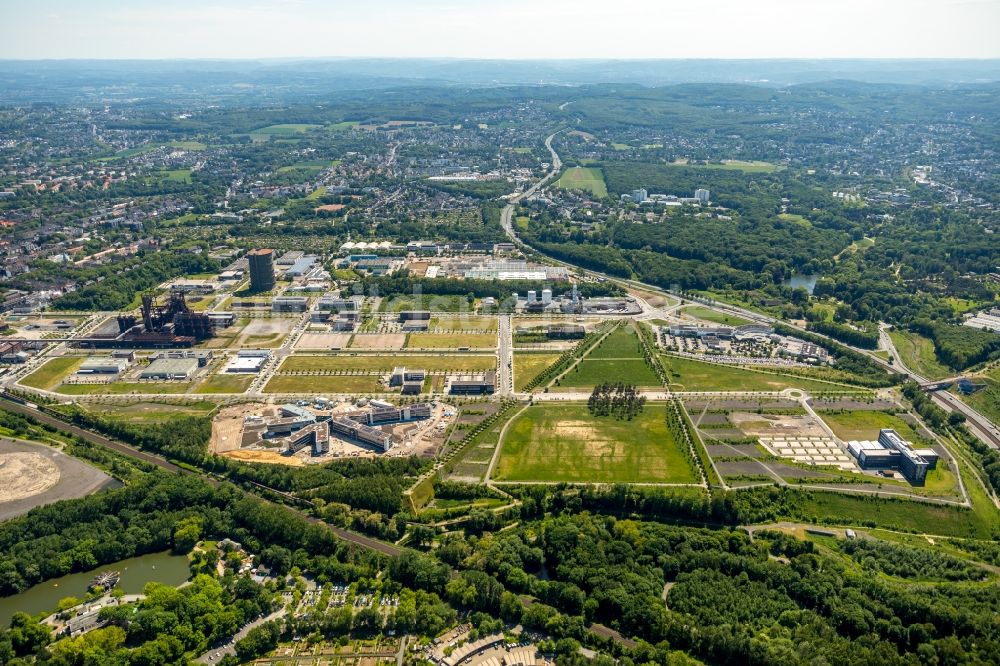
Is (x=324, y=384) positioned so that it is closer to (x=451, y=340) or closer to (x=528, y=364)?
(x=451, y=340)

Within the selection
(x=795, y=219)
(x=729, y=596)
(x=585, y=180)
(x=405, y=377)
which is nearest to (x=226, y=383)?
(x=405, y=377)

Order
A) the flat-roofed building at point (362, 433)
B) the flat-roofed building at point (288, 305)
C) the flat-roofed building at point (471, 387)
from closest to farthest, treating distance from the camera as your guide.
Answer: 1. the flat-roofed building at point (362, 433)
2. the flat-roofed building at point (471, 387)
3. the flat-roofed building at point (288, 305)

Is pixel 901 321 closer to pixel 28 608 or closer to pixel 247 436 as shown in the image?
pixel 247 436

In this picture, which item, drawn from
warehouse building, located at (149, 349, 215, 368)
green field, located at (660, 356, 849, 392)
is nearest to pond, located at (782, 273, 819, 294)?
green field, located at (660, 356, 849, 392)

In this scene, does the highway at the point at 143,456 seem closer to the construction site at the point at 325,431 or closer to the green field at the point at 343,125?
the construction site at the point at 325,431

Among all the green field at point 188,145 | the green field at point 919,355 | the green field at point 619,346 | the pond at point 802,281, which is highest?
the green field at point 188,145

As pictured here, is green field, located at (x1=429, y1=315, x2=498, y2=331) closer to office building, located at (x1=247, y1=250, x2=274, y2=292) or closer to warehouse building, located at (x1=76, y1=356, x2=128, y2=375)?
office building, located at (x1=247, y1=250, x2=274, y2=292)

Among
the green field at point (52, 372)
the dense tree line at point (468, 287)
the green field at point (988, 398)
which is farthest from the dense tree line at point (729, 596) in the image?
the dense tree line at point (468, 287)
